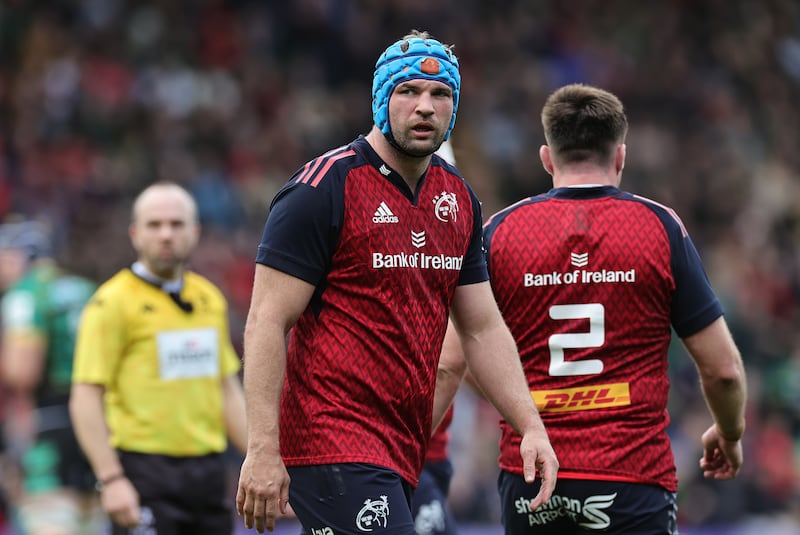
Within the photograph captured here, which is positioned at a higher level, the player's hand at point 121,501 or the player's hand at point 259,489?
the player's hand at point 259,489

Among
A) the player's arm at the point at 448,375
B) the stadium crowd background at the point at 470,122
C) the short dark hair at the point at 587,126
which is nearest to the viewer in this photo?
the short dark hair at the point at 587,126

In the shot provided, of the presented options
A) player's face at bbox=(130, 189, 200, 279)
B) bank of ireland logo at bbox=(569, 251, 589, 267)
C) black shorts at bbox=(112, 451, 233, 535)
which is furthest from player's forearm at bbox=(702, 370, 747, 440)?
player's face at bbox=(130, 189, 200, 279)

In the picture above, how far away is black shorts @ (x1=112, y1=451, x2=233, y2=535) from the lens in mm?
7062

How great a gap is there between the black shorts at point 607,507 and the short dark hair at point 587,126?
1.33m

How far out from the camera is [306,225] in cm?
470

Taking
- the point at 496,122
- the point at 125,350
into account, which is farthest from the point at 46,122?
the point at 125,350

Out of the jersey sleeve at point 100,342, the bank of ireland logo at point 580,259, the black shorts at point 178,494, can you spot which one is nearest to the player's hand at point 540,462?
the bank of ireland logo at point 580,259

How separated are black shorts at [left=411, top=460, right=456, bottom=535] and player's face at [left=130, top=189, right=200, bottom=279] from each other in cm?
177

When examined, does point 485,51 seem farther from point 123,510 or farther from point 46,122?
point 123,510

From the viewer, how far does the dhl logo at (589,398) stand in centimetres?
536

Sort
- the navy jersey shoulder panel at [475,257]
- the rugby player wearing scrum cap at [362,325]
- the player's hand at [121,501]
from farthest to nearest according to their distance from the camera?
the player's hand at [121,501]
the navy jersey shoulder panel at [475,257]
the rugby player wearing scrum cap at [362,325]

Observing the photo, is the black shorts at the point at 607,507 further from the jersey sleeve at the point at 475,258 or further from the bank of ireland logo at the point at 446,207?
the bank of ireland logo at the point at 446,207

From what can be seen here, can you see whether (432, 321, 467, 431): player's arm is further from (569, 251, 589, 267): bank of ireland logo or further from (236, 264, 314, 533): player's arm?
(236, 264, 314, 533): player's arm

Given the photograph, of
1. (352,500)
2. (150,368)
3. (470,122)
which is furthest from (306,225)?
(470,122)
